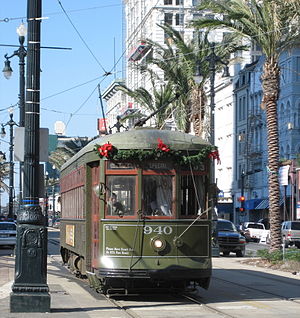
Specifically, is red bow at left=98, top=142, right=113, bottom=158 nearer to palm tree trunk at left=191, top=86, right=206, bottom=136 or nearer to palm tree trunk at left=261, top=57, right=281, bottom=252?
palm tree trunk at left=261, top=57, right=281, bottom=252

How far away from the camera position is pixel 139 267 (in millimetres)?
16188

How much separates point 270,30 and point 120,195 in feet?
47.7

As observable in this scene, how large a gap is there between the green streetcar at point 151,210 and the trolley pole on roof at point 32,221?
1850mm

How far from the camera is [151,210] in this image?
54.0ft

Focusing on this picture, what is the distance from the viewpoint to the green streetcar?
16.3 m

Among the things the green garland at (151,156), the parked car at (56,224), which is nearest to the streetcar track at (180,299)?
the green garland at (151,156)

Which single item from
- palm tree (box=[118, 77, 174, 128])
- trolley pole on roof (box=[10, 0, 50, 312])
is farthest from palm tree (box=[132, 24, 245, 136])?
trolley pole on roof (box=[10, 0, 50, 312])

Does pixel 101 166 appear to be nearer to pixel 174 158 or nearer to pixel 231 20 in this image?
pixel 174 158

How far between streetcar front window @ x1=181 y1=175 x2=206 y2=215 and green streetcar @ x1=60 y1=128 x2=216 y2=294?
20mm

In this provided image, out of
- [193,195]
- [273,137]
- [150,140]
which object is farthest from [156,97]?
[193,195]

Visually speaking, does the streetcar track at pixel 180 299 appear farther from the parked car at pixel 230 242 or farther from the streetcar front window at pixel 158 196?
the parked car at pixel 230 242

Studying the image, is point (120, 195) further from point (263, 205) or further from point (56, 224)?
point (56, 224)

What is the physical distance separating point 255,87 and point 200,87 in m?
37.5

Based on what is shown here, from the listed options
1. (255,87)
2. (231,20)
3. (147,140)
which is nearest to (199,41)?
(231,20)
